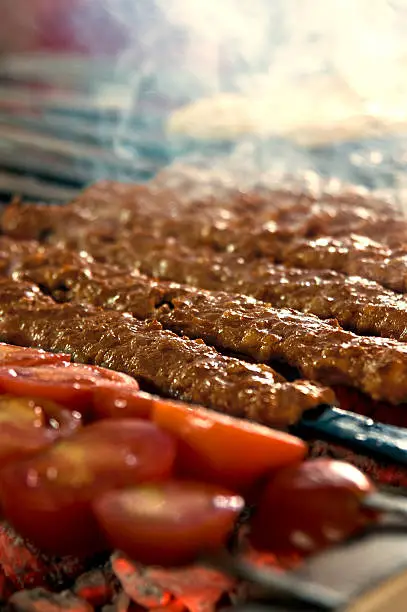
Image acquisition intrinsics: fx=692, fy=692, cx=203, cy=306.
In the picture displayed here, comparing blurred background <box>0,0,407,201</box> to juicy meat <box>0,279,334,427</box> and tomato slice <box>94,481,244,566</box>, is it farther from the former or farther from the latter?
tomato slice <box>94,481,244,566</box>

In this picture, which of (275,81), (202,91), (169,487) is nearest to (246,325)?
(169,487)

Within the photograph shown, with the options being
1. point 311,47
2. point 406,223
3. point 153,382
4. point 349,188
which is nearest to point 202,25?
point 311,47

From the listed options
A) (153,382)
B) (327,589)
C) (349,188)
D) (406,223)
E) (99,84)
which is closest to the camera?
(327,589)

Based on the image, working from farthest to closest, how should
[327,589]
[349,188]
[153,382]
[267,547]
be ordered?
[349,188] < [153,382] < [267,547] < [327,589]

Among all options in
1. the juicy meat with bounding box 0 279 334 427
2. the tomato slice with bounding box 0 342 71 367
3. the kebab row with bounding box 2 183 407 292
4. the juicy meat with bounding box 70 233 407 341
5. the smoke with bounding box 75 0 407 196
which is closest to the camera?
the juicy meat with bounding box 0 279 334 427

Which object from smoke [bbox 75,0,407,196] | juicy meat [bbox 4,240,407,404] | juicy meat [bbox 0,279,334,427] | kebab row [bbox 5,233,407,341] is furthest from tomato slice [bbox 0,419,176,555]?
smoke [bbox 75,0,407,196]

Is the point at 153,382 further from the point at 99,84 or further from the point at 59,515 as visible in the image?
the point at 99,84
